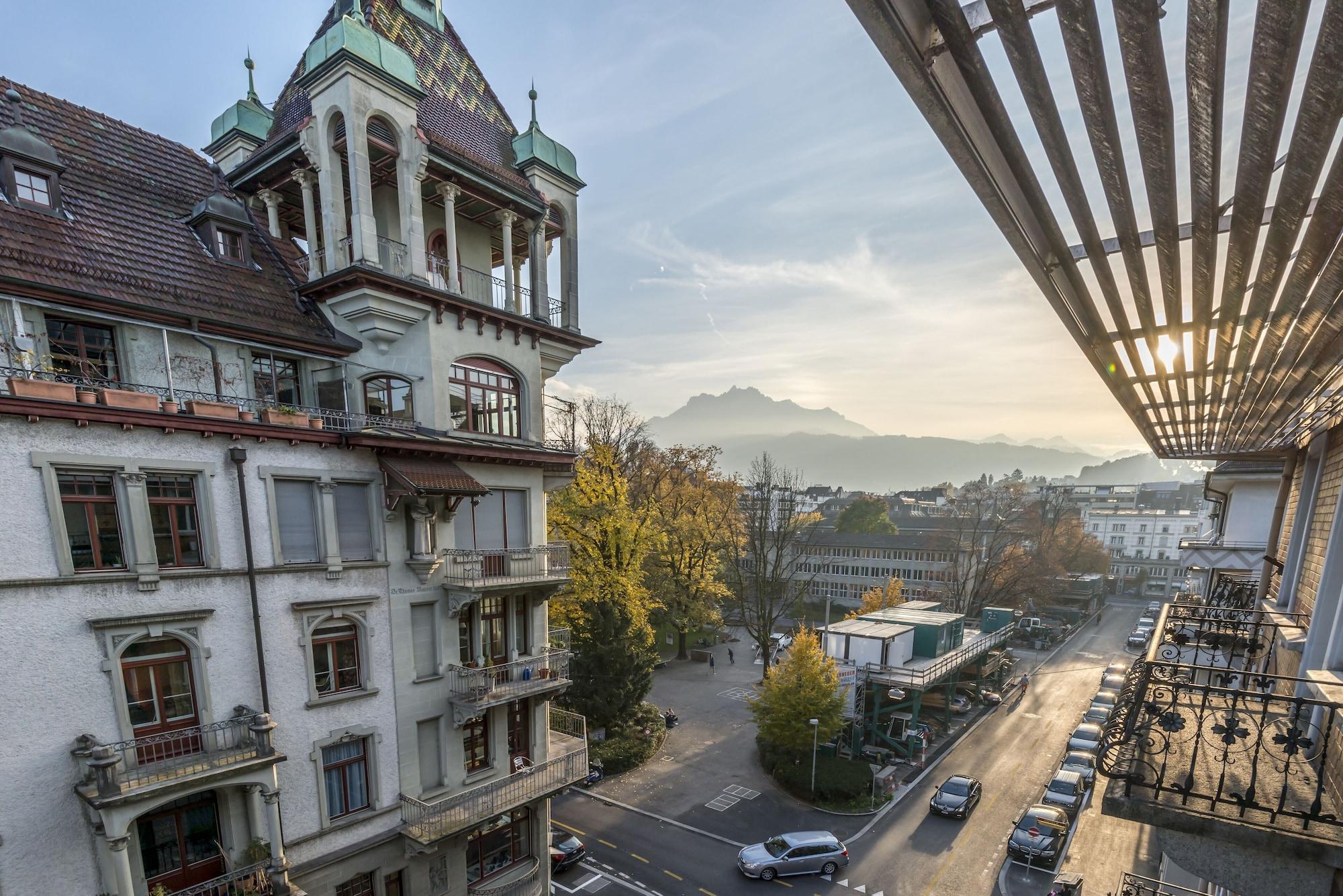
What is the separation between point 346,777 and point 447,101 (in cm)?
1773

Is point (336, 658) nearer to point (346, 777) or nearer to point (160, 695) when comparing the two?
point (346, 777)

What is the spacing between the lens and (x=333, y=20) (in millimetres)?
15203

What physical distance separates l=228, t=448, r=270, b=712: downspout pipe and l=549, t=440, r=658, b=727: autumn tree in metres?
15.3

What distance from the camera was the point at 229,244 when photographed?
13781mm

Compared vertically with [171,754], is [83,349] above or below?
above

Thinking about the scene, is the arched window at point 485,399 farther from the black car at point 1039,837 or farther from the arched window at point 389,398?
the black car at point 1039,837

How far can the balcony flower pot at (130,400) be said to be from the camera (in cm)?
997

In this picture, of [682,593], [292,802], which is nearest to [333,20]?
[292,802]

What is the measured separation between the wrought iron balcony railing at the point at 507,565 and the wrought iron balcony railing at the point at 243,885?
21.3ft

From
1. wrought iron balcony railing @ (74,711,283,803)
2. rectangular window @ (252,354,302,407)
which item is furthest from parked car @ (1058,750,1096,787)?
rectangular window @ (252,354,302,407)

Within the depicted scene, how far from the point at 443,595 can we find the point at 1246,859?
48.4 ft

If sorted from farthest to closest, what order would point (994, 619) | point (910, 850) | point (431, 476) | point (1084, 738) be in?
point (994, 619), point (1084, 738), point (910, 850), point (431, 476)

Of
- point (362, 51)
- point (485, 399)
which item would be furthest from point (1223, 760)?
point (362, 51)

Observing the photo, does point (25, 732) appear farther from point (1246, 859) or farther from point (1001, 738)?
point (1001, 738)
